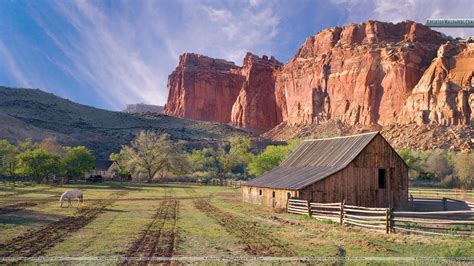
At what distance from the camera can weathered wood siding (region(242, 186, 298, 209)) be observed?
2837 cm

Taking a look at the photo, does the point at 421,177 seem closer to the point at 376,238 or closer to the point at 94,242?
the point at 376,238

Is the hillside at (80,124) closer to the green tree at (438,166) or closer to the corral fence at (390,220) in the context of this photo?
the green tree at (438,166)

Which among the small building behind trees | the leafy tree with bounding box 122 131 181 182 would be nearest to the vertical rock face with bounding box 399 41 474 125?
the leafy tree with bounding box 122 131 181 182

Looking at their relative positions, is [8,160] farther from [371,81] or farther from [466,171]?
[371,81]

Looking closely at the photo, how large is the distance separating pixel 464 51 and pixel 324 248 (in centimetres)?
10564

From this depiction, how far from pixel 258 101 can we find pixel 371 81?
6029cm

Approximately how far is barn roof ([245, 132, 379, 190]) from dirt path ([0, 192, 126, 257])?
12.4m

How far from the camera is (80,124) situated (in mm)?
114188

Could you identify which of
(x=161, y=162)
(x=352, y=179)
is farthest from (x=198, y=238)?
(x=161, y=162)

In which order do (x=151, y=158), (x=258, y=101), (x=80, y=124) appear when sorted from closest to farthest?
(x=151, y=158) → (x=80, y=124) → (x=258, y=101)

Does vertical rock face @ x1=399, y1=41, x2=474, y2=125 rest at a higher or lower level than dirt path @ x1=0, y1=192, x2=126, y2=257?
higher

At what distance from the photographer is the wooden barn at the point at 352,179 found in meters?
26.9

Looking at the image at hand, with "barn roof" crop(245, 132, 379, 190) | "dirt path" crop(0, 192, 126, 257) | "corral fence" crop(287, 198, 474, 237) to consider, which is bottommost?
"dirt path" crop(0, 192, 126, 257)

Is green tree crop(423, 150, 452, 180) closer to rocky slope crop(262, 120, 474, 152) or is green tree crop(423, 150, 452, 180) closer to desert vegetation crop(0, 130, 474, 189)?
desert vegetation crop(0, 130, 474, 189)
